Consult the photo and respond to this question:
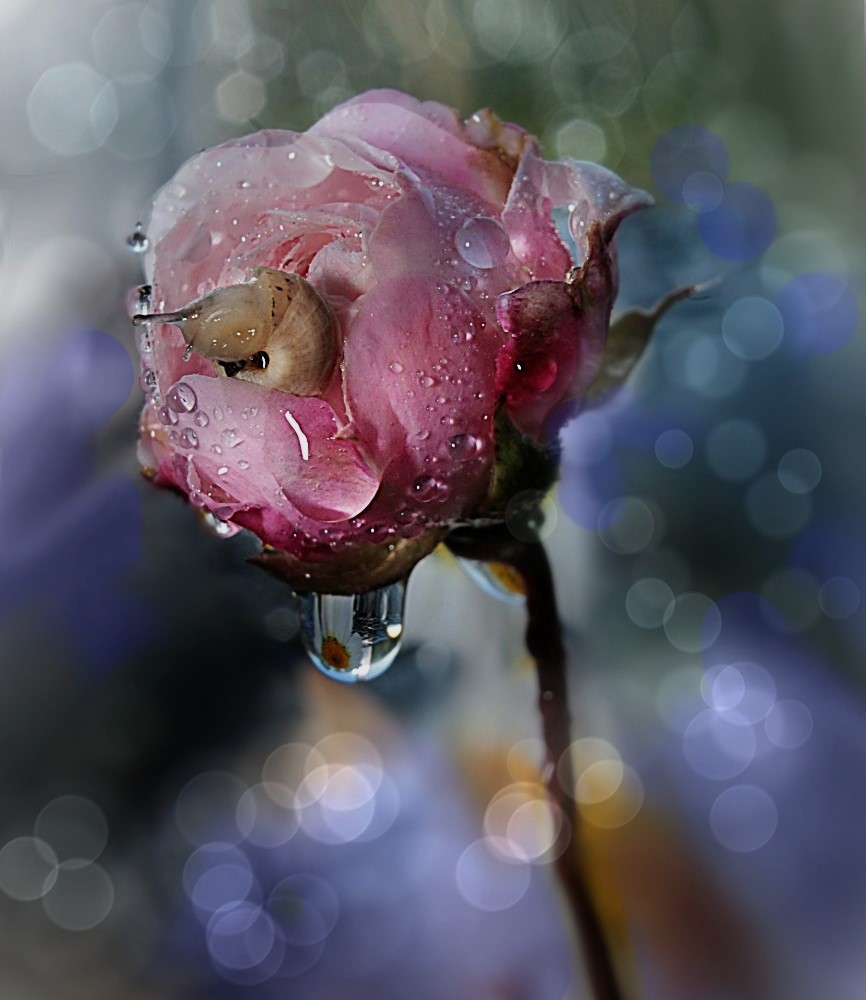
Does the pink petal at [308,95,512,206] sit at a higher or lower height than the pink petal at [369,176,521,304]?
higher

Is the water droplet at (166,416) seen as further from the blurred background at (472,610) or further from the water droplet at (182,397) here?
the blurred background at (472,610)

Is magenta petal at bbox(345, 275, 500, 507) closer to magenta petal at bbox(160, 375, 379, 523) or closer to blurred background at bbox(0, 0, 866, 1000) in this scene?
magenta petal at bbox(160, 375, 379, 523)

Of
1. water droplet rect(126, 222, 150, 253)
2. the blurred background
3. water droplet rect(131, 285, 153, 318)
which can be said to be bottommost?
the blurred background

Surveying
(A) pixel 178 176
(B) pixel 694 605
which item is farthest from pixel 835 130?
(A) pixel 178 176

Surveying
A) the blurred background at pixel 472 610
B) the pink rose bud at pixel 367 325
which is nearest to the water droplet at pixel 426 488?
the pink rose bud at pixel 367 325

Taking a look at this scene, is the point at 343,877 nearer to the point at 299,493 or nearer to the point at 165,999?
the point at 165,999

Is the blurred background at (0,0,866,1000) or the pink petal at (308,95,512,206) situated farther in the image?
the blurred background at (0,0,866,1000)

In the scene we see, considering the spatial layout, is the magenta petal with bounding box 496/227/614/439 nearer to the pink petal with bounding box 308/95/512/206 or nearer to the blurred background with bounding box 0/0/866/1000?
the pink petal with bounding box 308/95/512/206

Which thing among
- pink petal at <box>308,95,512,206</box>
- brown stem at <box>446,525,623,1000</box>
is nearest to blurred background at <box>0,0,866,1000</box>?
brown stem at <box>446,525,623,1000</box>
